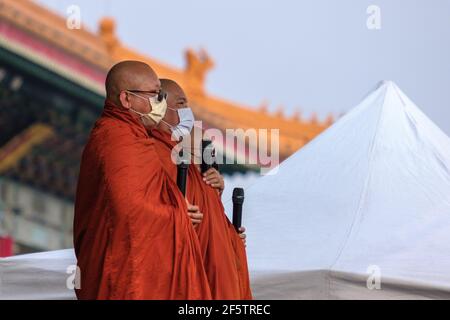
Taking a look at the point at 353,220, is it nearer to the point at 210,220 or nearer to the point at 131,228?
the point at 210,220

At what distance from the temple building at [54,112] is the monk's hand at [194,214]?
22.3ft

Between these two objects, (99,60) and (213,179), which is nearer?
(213,179)

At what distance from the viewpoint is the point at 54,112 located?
38.7 ft

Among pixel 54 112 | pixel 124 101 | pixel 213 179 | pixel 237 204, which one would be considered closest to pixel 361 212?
pixel 237 204

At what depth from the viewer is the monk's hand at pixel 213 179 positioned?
387cm

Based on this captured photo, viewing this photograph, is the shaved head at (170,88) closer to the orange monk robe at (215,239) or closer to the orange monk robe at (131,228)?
the orange monk robe at (215,239)

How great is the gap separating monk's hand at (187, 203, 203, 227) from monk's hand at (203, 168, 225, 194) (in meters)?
0.21

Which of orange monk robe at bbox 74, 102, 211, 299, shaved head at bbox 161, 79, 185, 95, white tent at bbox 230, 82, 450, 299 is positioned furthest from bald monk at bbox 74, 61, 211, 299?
white tent at bbox 230, 82, 450, 299

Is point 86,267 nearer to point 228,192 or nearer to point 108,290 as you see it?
point 108,290

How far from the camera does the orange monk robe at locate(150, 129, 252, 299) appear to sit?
3.69 m

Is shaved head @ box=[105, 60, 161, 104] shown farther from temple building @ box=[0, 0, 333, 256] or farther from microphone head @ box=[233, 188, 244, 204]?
temple building @ box=[0, 0, 333, 256]

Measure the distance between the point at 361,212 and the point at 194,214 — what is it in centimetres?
107

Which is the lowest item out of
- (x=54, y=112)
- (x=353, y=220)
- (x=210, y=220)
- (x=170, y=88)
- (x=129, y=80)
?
(x=210, y=220)
